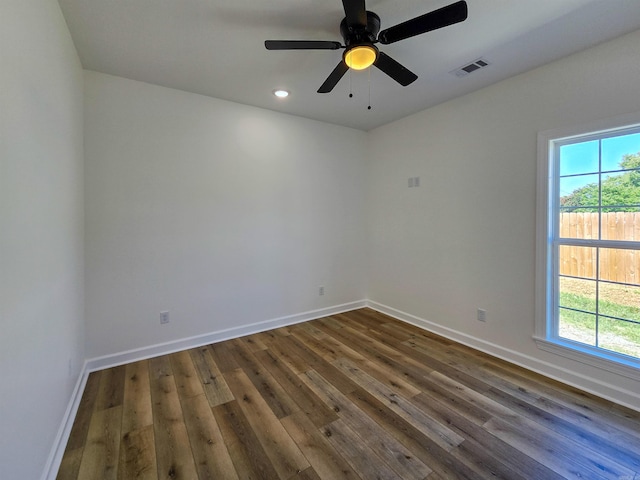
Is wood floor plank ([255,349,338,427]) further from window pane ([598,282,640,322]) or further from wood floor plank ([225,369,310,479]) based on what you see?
window pane ([598,282,640,322])

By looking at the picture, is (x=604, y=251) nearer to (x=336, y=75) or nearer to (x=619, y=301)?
(x=619, y=301)

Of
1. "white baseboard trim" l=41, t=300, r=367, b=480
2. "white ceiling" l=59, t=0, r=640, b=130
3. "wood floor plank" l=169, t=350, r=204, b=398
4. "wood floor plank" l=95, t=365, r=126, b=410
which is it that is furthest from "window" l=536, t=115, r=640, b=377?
"wood floor plank" l=95, t=365, r=126, b=410

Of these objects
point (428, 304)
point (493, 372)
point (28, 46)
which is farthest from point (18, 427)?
point (428, 304)

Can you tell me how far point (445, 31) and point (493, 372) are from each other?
9.08 ft

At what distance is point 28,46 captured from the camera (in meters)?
1.29

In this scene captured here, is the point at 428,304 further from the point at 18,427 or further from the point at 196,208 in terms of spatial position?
the point at 18,427

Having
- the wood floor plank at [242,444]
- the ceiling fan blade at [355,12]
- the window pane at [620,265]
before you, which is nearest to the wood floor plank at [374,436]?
the wood floor plank at [242,444]

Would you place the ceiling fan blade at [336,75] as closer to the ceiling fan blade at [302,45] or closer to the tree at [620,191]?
the ceiling fan blade at [302,45]

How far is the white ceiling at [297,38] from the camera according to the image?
176cm

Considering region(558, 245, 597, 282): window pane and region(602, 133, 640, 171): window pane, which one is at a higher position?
region(602, 133, 640, 171): window pane

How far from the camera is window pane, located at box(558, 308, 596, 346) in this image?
227 cm

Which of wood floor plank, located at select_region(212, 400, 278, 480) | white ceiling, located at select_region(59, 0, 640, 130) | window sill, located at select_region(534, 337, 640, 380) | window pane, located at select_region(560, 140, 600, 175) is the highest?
white ceiling, located at select_region(59, 0, 640, 130)

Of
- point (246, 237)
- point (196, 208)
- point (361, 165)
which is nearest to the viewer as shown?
point (196, 208)

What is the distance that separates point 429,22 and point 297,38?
97 cm
